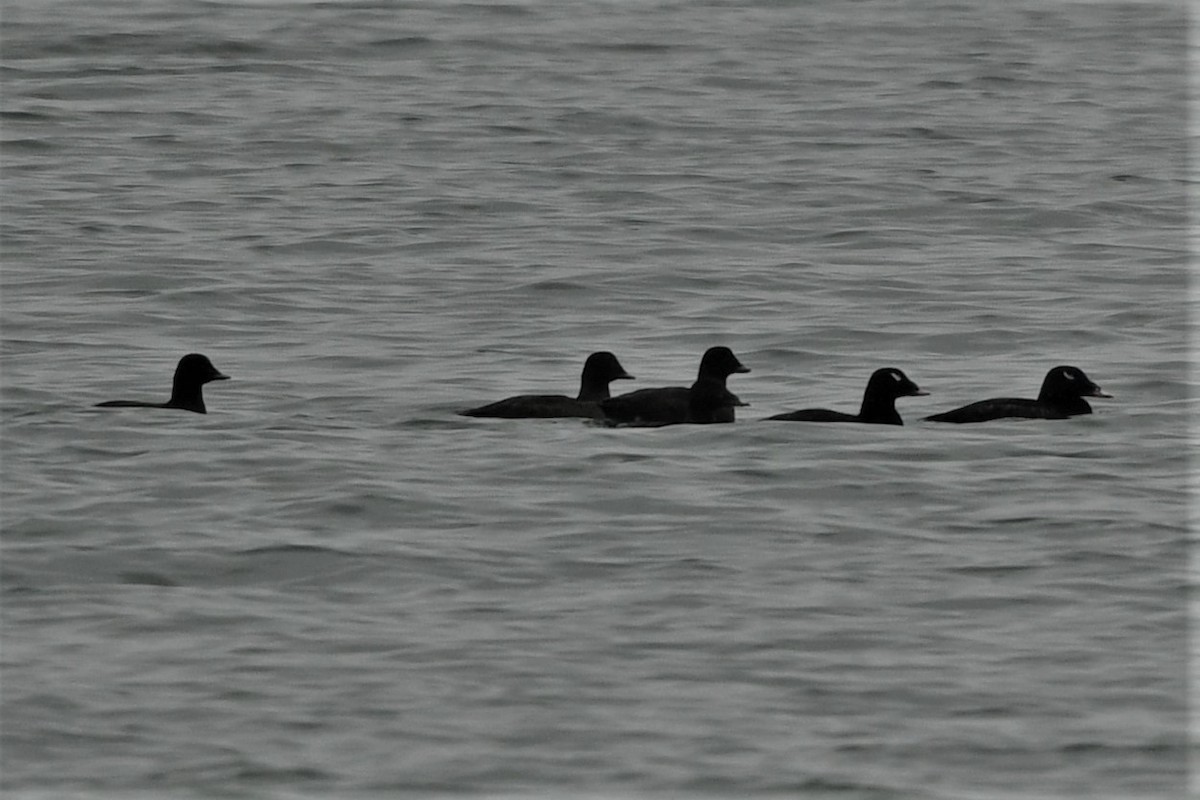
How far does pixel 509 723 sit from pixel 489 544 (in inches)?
109

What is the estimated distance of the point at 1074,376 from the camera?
15930 mm

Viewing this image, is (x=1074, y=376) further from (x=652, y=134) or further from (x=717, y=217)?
(x=652, y=134)

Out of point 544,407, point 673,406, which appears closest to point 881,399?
point 673,406

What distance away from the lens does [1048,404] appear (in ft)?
51.9

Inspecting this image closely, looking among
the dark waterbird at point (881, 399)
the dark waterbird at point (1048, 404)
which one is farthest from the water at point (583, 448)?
the dark waterbird at point (881, 399)

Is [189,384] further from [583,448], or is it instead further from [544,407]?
[583,448]

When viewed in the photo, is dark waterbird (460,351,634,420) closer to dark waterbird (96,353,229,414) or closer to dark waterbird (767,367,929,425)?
dark waterbird (767,367,929,425)

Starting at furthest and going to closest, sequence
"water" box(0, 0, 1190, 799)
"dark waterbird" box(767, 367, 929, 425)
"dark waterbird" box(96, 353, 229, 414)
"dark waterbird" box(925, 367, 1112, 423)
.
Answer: "dark waterbird" box(96, 353, 229, 414) → "dark waterbird" box(767, 367, 929, 425) → "dark waterbird" box(925, 367, 1112, 423) → "water" box(0, 0, 1190, 799)

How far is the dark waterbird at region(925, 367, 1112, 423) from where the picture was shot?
15477mm

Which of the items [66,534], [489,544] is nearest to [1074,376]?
[489,544]

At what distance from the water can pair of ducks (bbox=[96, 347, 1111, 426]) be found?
0.16 metres

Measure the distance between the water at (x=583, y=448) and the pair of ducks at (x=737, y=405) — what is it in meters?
0.15

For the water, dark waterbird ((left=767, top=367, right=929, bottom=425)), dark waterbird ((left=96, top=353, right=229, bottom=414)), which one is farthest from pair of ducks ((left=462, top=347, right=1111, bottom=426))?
dark waterbird ((left=96, top=353, right=229, bottom=414))

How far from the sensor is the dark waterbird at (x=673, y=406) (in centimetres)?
1551
